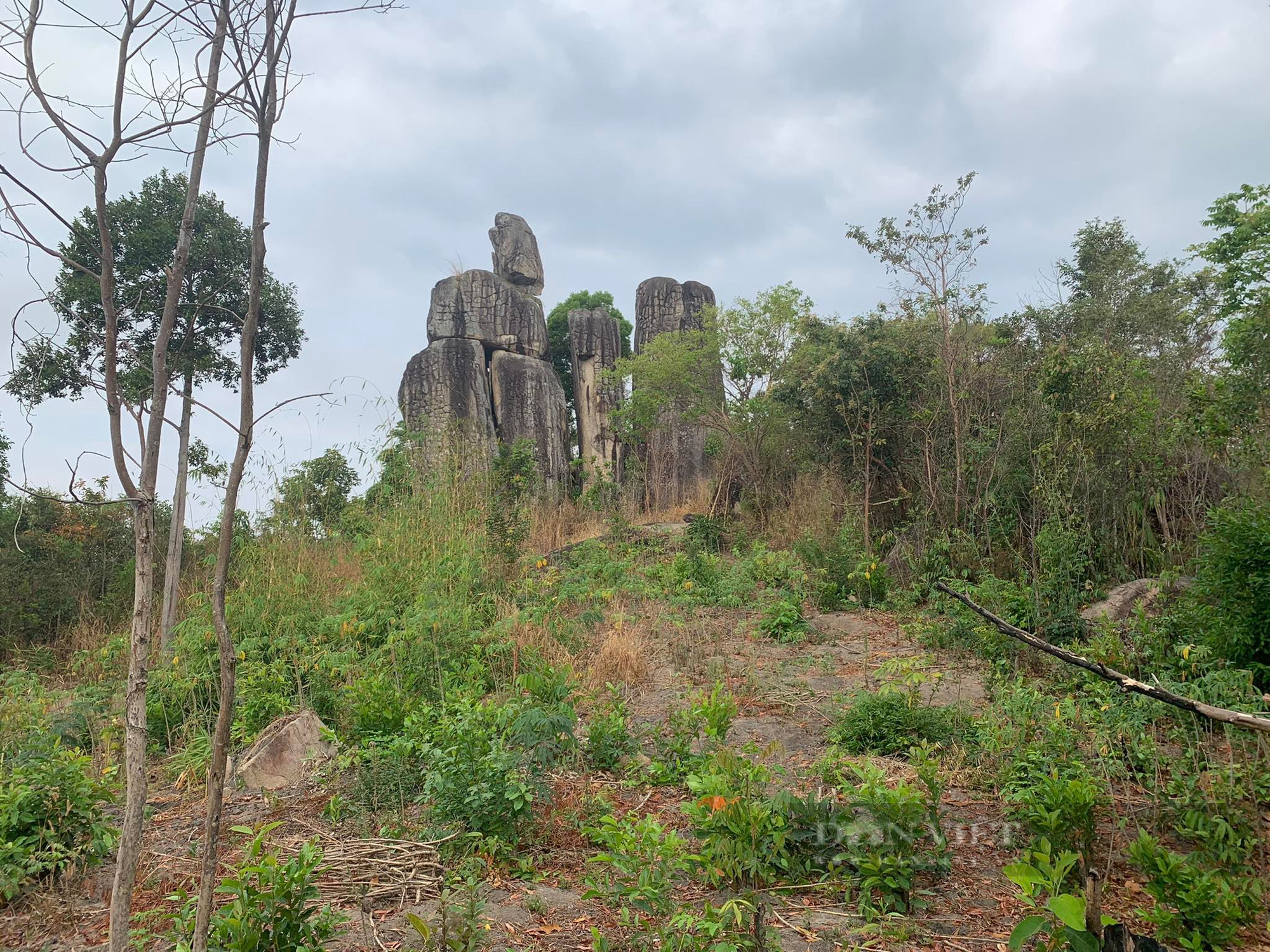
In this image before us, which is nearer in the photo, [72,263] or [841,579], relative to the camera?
[72,263]

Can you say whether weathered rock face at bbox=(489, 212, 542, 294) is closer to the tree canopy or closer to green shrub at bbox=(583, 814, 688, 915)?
the tree canopy

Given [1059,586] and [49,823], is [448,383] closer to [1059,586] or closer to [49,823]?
[1059,586]

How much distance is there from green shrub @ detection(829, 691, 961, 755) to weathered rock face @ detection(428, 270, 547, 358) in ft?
51.7

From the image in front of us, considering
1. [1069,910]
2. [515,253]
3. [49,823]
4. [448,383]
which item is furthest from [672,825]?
[515,253]

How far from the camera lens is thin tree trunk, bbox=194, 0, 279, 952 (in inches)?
81.9

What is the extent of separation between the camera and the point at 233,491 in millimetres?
2182

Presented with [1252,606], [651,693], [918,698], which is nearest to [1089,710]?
[918,698]

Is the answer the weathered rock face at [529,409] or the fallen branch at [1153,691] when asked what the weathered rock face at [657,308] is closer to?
the weathered rock face at [529,409]

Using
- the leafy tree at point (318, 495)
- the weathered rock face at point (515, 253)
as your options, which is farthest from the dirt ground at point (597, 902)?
the weathered rock face at point (515, 253)

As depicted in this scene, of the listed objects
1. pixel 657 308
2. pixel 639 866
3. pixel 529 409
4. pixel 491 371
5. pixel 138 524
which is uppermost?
pixel 657 308

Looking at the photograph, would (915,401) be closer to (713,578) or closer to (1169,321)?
(713,578)

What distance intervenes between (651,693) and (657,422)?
12.0 metres

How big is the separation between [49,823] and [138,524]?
219 centimetres

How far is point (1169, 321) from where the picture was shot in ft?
45.7
